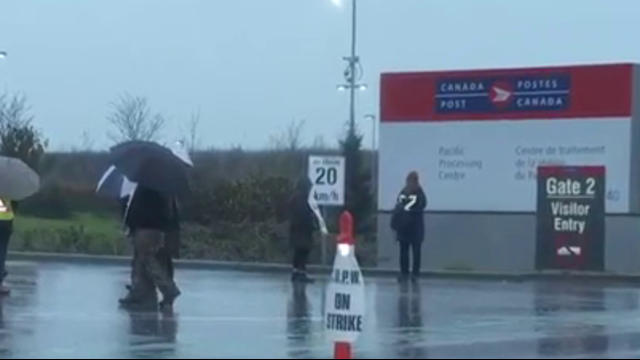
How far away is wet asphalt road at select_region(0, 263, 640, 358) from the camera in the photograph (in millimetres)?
15258

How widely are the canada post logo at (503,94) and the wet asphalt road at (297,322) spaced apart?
24.3 ft

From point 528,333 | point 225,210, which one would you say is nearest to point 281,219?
point 225,210

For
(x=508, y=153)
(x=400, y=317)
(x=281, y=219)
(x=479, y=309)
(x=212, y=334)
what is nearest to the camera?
(x=212, y=334)

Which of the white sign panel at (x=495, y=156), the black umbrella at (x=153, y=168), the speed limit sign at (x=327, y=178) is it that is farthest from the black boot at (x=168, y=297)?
the white sign panel at (x=495, y=156)

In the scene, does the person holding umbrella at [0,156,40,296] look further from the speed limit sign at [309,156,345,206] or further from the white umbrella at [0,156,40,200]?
the speed limit sign at [309,156,345,206]

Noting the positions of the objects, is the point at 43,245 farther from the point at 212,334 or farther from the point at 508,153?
the point at 212,334

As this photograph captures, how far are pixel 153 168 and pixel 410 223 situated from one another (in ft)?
34.0

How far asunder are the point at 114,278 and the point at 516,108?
10.7 m

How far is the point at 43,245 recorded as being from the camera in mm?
38094

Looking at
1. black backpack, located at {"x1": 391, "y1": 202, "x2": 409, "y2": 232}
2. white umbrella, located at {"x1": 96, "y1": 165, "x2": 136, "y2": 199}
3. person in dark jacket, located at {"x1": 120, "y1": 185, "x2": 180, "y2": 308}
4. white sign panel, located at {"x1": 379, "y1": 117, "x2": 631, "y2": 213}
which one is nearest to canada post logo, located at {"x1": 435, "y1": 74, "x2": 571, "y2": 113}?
white sign panel, located at {"x1": 379, "y1": 117, "x2": 631, "y2": 213}

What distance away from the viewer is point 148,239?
63.2 feet

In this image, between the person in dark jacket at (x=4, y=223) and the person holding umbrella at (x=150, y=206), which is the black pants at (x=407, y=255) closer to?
the person in dark jacket at (x=4, y=223)

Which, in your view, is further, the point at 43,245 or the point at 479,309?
the point at 43,245

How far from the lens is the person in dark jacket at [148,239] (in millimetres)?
19266
